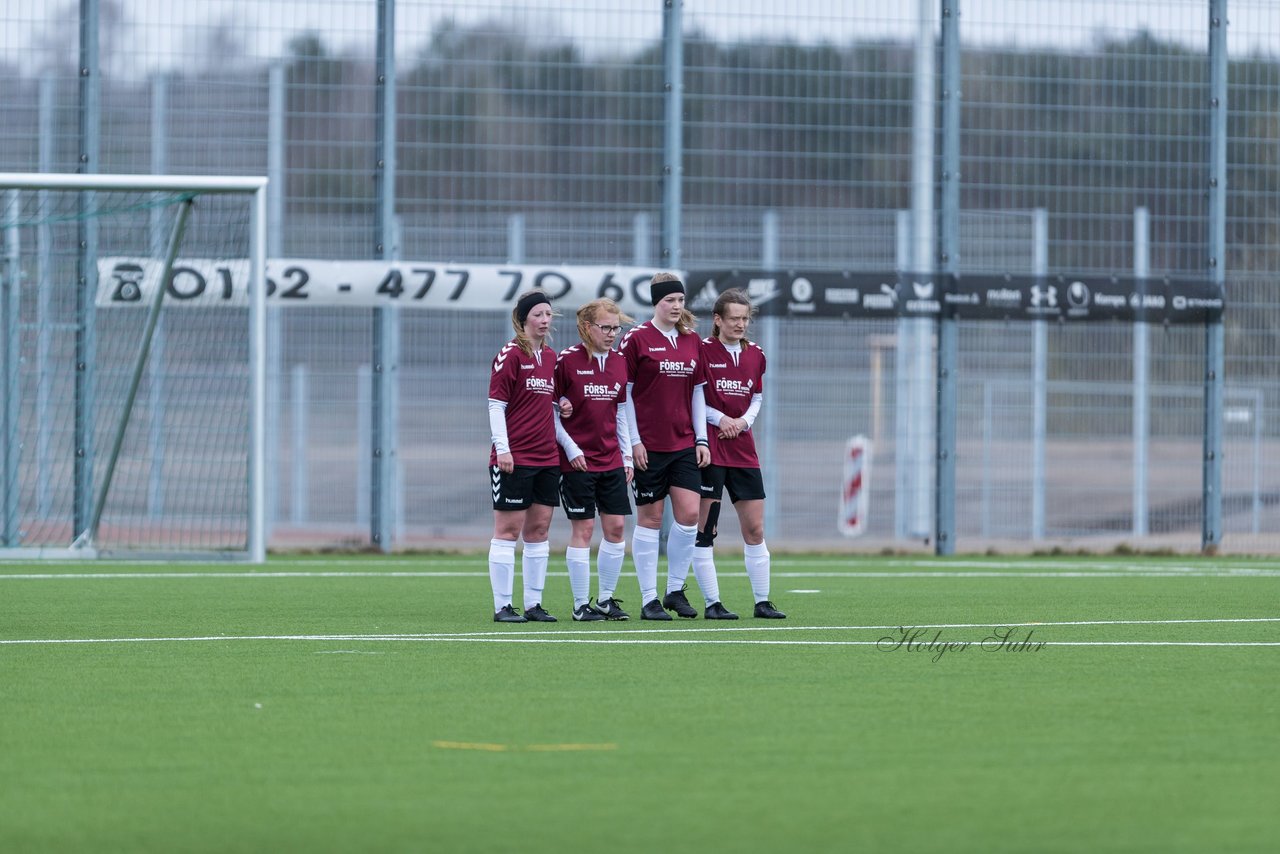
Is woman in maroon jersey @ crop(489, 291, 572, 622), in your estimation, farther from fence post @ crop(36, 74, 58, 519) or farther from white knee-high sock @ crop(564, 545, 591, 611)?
fence post @ crop(36, 74, 58, 519)

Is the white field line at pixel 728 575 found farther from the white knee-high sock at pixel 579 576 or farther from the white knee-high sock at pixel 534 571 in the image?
the white knee-high sock at pixel 579 576

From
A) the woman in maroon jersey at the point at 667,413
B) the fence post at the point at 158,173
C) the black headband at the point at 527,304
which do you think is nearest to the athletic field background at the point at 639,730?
the woman in maroon jersey at the point at 667,413

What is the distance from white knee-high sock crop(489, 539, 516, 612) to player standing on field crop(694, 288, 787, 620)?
1.00 metres

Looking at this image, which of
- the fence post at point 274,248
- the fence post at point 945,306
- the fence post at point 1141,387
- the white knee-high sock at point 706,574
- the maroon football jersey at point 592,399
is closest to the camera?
the maroon football jersey at point 592,399

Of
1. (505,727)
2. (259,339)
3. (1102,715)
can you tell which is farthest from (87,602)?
(1102,715)

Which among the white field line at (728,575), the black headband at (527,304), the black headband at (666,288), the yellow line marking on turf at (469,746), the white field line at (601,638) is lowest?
the white field line at (728,575)

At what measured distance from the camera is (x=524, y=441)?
9.82 m

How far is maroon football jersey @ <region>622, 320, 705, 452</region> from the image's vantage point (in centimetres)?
1002

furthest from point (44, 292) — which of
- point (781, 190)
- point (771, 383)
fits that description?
point (781, 190)

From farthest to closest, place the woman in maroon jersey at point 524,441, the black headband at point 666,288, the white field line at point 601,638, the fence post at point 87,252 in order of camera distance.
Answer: the fence post at point 87,252 → the black headband at point 666,288 → the woman in maroon jersey at point 524,441 → the white field line at point 601,638

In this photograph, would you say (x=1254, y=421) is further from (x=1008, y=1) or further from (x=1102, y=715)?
(x=1102, y=715)

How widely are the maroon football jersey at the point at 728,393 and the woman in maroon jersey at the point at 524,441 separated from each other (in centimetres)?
82

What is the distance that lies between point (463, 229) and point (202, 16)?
9.41ft

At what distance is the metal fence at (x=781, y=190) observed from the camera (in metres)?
16.5
